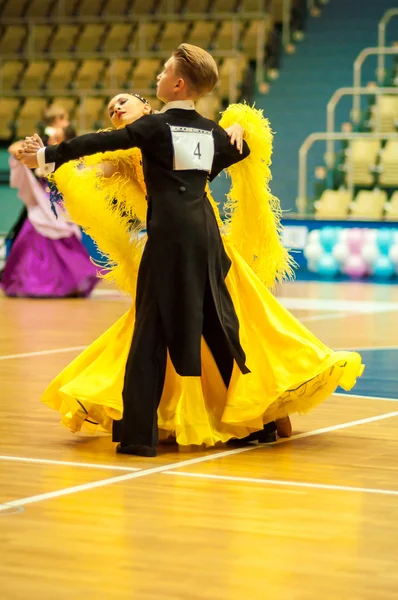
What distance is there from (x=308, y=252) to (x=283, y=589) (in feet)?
42.2

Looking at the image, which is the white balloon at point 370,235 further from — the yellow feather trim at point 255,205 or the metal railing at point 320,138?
the yellow feather trim at point 255,205

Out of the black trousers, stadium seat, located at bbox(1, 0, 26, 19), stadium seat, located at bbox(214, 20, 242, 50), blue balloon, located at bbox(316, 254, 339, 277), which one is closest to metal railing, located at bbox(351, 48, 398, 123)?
stadium seat, located at bbox(214, 20, 242, 50)

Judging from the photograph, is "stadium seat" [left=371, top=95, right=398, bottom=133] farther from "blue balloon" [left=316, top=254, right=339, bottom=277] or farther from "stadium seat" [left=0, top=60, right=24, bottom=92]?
"stadium seat" [left=0, top=60, right=24, bottom=92]

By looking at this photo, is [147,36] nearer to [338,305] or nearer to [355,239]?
[355,239]

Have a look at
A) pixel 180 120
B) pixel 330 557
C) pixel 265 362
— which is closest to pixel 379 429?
pixel 265 362

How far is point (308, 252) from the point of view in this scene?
15922mm

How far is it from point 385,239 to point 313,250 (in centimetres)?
96

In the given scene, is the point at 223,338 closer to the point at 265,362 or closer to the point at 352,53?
the point at 265,362

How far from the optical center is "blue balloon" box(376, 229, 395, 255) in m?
15.3

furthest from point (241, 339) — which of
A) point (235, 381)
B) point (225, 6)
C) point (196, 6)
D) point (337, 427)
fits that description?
point (196, 6)

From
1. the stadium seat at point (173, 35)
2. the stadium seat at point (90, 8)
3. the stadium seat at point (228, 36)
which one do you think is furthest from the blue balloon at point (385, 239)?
the stadium seat at point (90, 8)

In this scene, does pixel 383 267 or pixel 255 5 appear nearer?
pixel 383 267

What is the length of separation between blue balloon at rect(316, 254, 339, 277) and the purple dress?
376 centimetres

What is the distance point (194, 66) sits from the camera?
5.07 m
